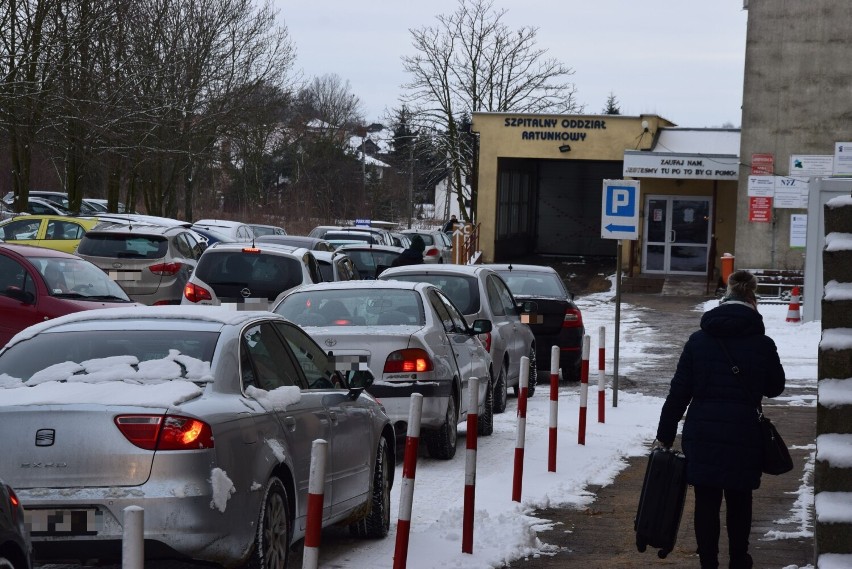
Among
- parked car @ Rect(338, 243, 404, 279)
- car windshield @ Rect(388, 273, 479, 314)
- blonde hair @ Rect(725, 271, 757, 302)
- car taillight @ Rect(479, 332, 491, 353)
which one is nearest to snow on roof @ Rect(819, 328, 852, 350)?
blonde hair @ Rect(725, 271, 757, 302)

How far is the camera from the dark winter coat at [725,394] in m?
6.78

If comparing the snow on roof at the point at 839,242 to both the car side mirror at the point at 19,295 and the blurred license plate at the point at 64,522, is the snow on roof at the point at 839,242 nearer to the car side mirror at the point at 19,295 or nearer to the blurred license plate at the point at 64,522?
the blurred license plate at the point at 64,522

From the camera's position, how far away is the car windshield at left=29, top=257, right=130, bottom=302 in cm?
1532

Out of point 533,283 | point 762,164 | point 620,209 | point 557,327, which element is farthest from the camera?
point 762,164

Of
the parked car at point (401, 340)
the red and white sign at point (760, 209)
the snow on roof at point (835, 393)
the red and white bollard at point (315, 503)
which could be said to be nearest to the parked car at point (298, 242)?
the parked car at point (401, 340)

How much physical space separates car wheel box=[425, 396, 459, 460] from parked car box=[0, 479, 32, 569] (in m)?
6.47

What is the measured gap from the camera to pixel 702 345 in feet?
22.7

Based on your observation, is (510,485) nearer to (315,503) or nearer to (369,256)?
(315,503)

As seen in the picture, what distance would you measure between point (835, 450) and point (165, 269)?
1874 cm

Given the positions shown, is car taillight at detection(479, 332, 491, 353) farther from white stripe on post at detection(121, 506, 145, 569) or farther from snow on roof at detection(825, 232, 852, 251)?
white stripe on post at detection(121, 506, 145, 569)

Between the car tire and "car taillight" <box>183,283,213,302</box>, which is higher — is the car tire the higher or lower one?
the lower one

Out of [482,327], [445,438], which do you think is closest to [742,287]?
[445,438]

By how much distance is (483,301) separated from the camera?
14.9 meters

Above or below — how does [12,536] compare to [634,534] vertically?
above
